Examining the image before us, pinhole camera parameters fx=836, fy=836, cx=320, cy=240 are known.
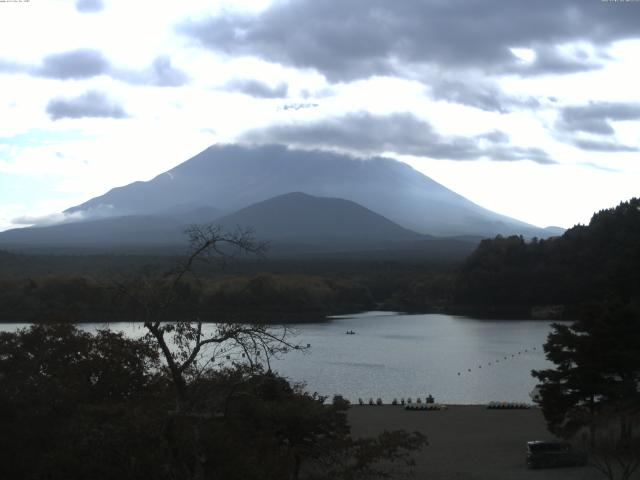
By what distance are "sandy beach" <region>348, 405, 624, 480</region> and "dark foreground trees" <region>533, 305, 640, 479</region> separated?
757mm

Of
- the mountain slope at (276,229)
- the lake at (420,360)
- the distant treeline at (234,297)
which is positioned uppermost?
the mountain slope at (276,229)

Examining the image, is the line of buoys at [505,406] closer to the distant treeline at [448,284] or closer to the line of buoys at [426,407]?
the line of buoys at [426,407]

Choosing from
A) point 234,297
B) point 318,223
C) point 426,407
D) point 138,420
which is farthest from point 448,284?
point 318,223

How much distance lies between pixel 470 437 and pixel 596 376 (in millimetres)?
3068

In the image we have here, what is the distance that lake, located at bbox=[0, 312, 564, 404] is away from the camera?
74.4 ft

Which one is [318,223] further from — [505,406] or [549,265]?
[505,406]

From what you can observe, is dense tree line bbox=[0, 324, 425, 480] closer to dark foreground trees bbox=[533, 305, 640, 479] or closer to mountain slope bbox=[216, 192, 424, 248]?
dark foreground trees bbox=[533, 305, 640, 479]

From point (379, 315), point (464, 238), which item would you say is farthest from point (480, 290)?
point (464, 238)

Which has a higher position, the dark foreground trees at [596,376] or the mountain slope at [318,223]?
the mountain slope at [318,223]

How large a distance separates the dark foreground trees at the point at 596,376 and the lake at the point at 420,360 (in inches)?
187

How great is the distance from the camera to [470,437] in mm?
15102

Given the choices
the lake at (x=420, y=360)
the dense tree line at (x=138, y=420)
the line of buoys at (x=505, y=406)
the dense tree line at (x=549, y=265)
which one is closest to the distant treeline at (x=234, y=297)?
the lake at (x=420, y=360)

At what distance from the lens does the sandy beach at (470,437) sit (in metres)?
12.0

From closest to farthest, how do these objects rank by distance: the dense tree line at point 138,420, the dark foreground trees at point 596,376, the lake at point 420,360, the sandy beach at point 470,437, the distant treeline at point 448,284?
1. the dense tree line at point 138,420
2. the sandy beach at point 470,437
3. the dark foreground trees at point 596,376
4. the lake at point 420,360
5. the distant treeline at point 448,284
